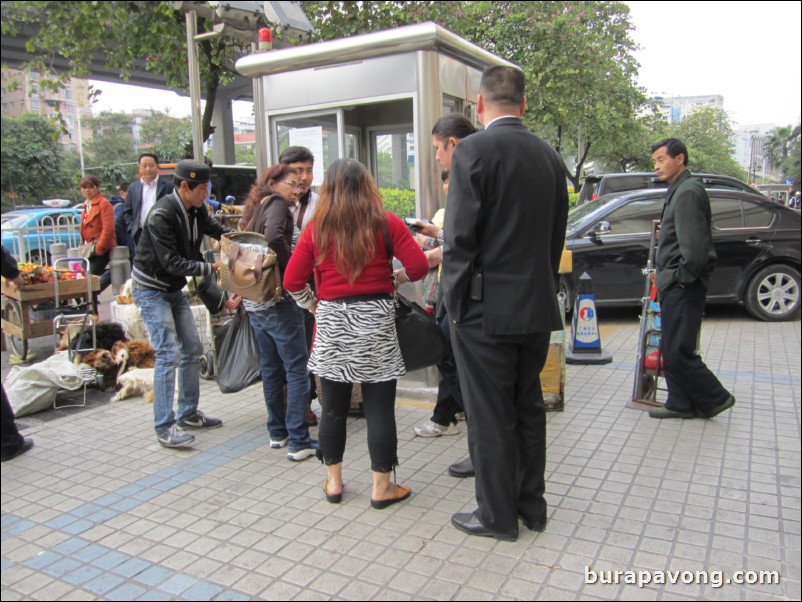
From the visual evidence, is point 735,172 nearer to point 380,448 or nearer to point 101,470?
point 380,448

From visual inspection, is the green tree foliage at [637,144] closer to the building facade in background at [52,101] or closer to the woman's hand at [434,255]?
the woman's hand at [434,255]

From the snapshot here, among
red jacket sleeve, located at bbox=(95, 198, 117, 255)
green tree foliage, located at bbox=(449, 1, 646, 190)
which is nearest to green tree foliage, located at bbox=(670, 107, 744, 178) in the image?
red jacket sleeve, located at bbox=(95, 198, 117, 255)

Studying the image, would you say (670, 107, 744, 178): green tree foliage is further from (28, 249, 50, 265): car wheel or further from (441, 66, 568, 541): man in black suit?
(28, 249, 50, 265): car wheel

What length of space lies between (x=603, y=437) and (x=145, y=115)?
3.60 m

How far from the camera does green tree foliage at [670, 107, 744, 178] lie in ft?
10.4

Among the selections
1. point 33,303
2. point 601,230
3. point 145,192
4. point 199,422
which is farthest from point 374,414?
point 601,230

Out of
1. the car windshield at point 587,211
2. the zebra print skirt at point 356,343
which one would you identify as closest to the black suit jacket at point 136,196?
the zebra print skirt at point 356,343

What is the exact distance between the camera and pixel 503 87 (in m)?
3.02

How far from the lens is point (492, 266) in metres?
2.93

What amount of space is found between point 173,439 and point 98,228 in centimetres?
475

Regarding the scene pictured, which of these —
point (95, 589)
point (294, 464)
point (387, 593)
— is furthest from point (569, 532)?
point (95, 589)

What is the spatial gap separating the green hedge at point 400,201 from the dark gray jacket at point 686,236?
211cm

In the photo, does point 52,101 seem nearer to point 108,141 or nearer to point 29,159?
point 29,159

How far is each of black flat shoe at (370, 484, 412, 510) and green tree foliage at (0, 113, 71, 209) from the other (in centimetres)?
221
